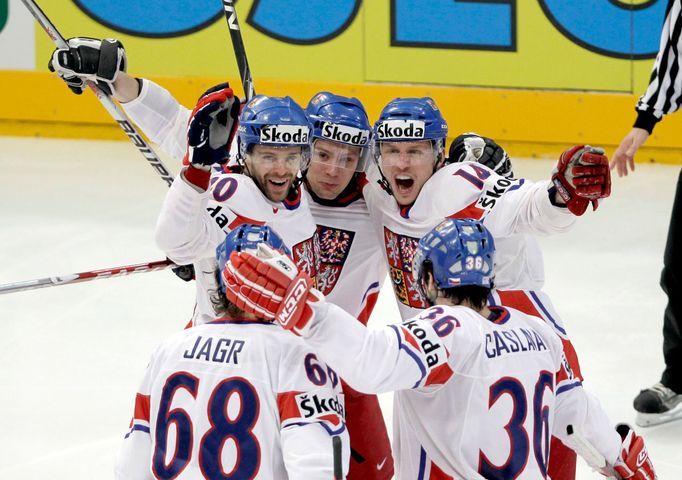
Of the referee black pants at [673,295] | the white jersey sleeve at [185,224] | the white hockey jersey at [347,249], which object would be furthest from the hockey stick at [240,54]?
the referee black pants at [673,295]

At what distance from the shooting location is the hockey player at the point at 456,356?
8.49 feet

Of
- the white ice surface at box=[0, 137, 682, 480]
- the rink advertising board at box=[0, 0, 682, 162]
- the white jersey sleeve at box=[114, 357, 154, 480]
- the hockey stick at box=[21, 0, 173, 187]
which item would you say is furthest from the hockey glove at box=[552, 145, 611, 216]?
the rink advertising board at box=[0, 0, 682, 162]

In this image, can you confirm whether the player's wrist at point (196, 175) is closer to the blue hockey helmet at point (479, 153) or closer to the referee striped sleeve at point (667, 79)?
the blue hockey helmet at point (479, 153)

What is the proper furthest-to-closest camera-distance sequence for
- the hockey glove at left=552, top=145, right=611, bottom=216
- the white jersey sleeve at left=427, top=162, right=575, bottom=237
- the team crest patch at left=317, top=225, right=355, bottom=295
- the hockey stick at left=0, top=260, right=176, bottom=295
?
the hockey stick at left=0, top=260, right=176, bottom=295, the team crest patch at left=317, top=225, right=355, bottom=295, the white jersey sleeve at left=427, top=162, right=575, bottom=237, the hockey glove at left=552, top=145, right=611, bottom=216

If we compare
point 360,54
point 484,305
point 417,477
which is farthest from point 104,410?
point 360,54

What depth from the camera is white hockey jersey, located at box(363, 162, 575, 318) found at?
133 inches

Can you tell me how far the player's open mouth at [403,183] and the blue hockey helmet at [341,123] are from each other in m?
0.15

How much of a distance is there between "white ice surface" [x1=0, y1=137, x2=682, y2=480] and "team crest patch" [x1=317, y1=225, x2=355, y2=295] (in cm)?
113

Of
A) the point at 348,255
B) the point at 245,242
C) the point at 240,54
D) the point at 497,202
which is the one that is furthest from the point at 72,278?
the point at 245,242

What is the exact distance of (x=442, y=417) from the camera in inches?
111

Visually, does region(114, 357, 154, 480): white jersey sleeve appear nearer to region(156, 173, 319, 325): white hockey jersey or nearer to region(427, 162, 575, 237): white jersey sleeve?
region(156, 173, 319, 325): white hockey jersey

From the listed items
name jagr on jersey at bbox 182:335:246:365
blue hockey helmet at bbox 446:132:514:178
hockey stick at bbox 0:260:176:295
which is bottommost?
hockey stick at bbox 0:260:176:295

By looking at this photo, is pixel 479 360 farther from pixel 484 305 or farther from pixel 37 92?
pixel 37 92

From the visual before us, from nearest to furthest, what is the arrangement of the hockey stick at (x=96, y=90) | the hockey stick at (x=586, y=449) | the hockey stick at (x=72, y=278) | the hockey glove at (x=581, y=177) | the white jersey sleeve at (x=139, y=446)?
the white jersey sleeve at (x=139, y=446), the hockey stick at (x=586, y=449), the hockey glove at (x=581, y=177), the hockey stick at (x=96, y=90), the hockey stick at (x=72, y=278)
